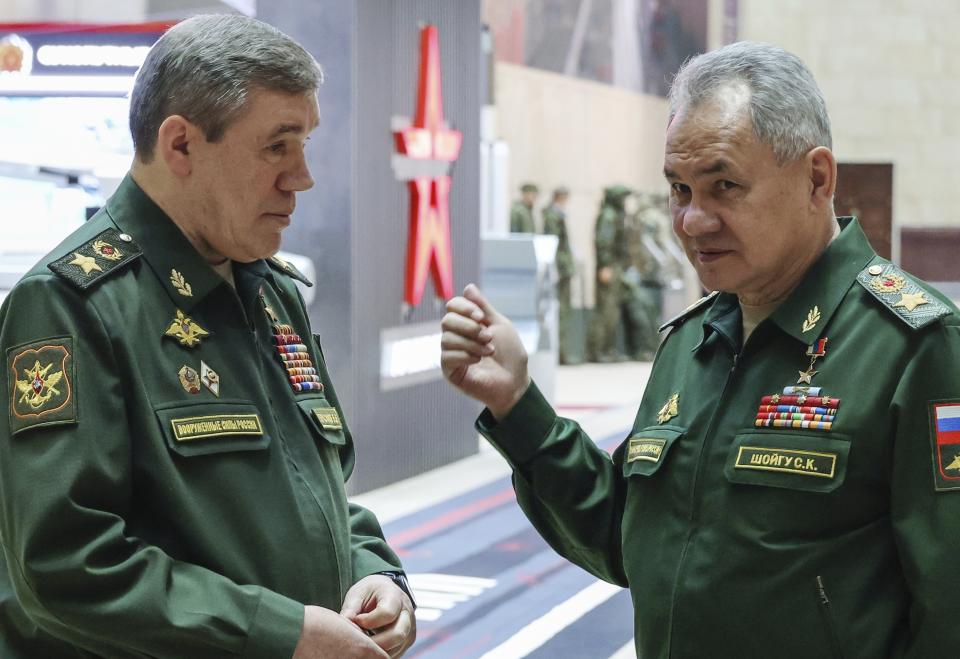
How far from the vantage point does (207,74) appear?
195 centimetres


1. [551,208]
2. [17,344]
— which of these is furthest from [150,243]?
[551,208]

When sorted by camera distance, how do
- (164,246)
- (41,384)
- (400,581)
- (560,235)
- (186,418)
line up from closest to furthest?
(41,384) < (186,418) < (164,246) < (400,581) < (560,235)

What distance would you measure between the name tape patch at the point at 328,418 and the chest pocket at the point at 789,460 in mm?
634

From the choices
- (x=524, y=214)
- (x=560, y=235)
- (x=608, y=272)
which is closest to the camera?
(x=524, y=214)

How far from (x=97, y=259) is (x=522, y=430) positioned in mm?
775

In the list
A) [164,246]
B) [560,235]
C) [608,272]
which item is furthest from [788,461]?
[608,272]

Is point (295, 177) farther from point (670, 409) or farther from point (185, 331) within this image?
point (670, 409)

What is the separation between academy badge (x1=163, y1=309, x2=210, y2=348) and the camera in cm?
196

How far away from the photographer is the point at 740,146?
200cm

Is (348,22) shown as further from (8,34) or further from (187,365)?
(187,365)

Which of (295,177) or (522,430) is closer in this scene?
(295,177)

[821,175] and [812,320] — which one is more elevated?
[821,175]

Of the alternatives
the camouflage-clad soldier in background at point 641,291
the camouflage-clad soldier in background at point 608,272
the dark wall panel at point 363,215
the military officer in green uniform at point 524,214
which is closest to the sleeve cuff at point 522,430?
the dark wall panel at point 363,215

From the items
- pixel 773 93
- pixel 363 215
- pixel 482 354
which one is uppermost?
pixel 773 93
